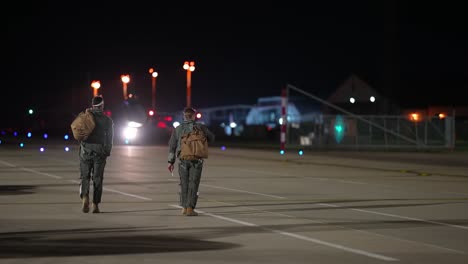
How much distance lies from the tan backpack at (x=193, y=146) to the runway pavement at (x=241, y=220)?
3.18 ft

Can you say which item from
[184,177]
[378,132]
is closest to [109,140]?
→ [184,177]

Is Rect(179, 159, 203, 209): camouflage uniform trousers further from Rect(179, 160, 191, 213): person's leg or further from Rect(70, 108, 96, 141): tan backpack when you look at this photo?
Rect(70, 108, 96, 141): tan backpack

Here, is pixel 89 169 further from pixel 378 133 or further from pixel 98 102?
pixel 378 133

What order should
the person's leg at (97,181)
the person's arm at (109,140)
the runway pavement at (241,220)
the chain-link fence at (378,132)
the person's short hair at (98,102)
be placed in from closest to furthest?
the runway pavement at (241,220) → the person's leg at (97,181) → the person's arm at (109,140) → the person's short hair at (98,102) → the chain-link fence at (378,132)

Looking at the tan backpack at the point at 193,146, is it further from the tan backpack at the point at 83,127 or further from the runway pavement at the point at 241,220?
the tan backpack at the point at 83,127

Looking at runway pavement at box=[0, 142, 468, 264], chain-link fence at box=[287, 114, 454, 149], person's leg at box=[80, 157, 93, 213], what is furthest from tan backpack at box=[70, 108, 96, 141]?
chain-link fence at box=[287, 114, 454, 149]

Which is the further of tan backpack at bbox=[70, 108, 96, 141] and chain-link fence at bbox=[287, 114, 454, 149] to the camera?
chain-link fence at bbox=[287, 114, 454, 149]

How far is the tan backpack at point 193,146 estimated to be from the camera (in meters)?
12.5

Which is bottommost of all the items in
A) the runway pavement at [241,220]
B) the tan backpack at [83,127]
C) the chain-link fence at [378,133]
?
the runway pavement at [241,220]

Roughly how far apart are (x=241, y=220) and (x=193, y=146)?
4.57 feet

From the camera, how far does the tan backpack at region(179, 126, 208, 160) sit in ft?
Answer: 40.9

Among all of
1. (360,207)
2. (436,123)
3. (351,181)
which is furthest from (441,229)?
(436,123)

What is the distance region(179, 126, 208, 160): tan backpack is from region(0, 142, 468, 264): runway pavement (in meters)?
0.97

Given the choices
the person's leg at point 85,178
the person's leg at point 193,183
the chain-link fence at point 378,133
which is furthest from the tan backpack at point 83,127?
the chain-link fence at point 378,133
